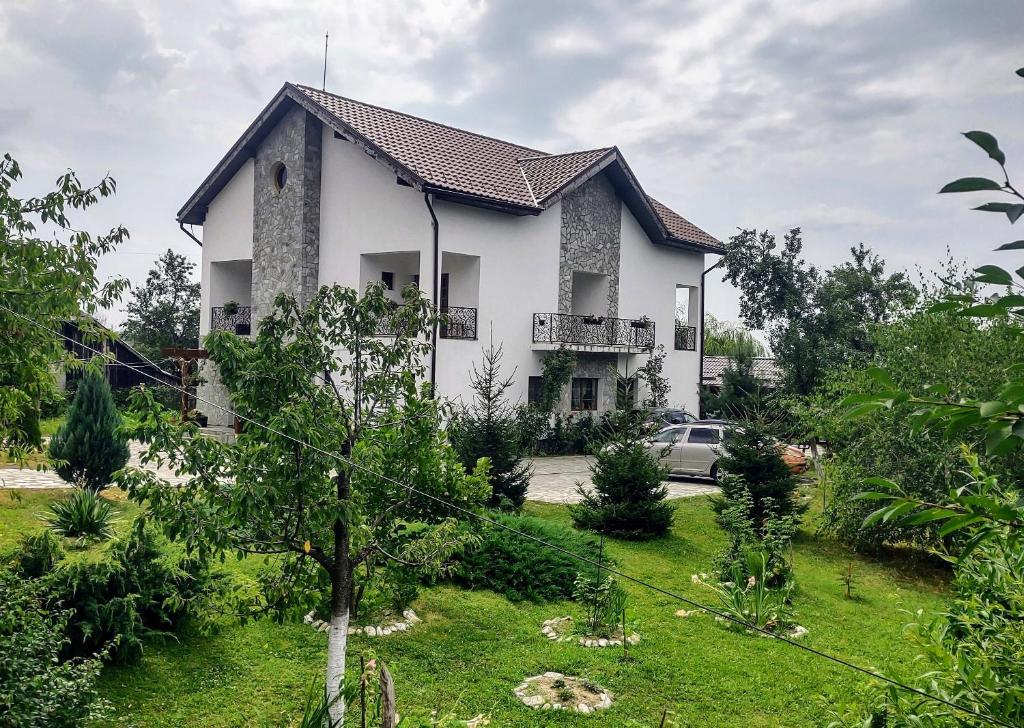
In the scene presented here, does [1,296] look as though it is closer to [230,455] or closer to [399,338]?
[230,455]

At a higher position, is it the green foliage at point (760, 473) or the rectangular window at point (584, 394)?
the rectangular window at point (584, 394)

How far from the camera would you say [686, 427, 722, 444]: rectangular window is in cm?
1806

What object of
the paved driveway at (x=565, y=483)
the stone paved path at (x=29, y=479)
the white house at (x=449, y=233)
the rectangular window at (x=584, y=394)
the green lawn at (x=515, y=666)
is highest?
the white house at (x=449, y=233)

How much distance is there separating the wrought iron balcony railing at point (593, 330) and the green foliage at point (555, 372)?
1.29 ft

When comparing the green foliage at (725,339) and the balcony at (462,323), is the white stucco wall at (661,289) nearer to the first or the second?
the balcony at (462,323)

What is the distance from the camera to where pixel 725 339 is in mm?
44531

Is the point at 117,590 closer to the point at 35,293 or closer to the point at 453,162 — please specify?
the point at 35,293

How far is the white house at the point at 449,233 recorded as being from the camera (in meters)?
19.6

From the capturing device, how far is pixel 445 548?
6.15 metres

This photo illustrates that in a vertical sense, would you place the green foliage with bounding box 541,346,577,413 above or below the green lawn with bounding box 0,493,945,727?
above

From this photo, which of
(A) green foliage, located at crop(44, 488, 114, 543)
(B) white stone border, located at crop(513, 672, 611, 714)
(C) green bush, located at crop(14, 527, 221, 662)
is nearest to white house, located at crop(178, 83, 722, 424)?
(A) green foliage, located at crop(44, 488, 114, 543)

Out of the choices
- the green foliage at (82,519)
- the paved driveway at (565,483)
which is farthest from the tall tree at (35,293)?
the paved driveway at (565,483)

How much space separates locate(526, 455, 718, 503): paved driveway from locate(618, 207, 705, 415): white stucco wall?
6.23 m

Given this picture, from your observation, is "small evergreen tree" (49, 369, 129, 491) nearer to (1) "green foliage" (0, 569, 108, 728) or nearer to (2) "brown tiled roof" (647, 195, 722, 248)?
(1) "green foliage" (0, 569, 108, 728)
